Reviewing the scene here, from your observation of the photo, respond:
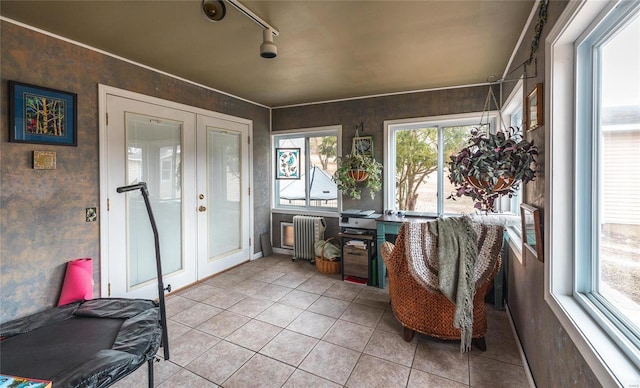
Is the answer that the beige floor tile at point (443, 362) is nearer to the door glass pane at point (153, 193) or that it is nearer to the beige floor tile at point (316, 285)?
the beige floor tile at point (316, 285)

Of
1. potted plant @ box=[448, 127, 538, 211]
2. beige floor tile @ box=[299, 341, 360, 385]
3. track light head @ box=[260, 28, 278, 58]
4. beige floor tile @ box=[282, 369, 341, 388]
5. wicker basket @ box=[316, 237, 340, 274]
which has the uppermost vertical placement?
track light head @ box=[260, 28, 278, 58]

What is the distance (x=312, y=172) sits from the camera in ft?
15.2

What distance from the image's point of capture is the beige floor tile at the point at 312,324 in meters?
2.47

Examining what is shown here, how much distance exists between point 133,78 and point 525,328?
4034 millimetres

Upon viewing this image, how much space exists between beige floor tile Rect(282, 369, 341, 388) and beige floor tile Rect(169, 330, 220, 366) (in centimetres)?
78

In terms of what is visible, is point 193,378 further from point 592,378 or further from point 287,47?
point 287,47

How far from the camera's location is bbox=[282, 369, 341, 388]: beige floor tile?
185 cm

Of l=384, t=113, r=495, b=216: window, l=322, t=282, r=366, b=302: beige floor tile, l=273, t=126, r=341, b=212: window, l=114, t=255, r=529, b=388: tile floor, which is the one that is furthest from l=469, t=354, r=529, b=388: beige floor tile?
l=273, t=126, r=341, b=212: window

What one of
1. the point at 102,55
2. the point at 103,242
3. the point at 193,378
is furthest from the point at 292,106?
the point at 193,378

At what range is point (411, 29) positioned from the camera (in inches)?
85.7

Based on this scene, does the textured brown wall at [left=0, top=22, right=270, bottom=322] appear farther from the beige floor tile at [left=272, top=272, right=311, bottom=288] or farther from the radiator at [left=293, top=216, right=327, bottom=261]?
the radiator at [left=293, top=216, right=327, bottom=261]

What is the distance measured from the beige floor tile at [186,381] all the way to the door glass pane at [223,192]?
1979 millimetres

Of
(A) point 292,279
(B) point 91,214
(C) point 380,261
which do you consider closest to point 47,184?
(B) point 91,214

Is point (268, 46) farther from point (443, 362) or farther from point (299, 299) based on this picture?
point (443, 362)
